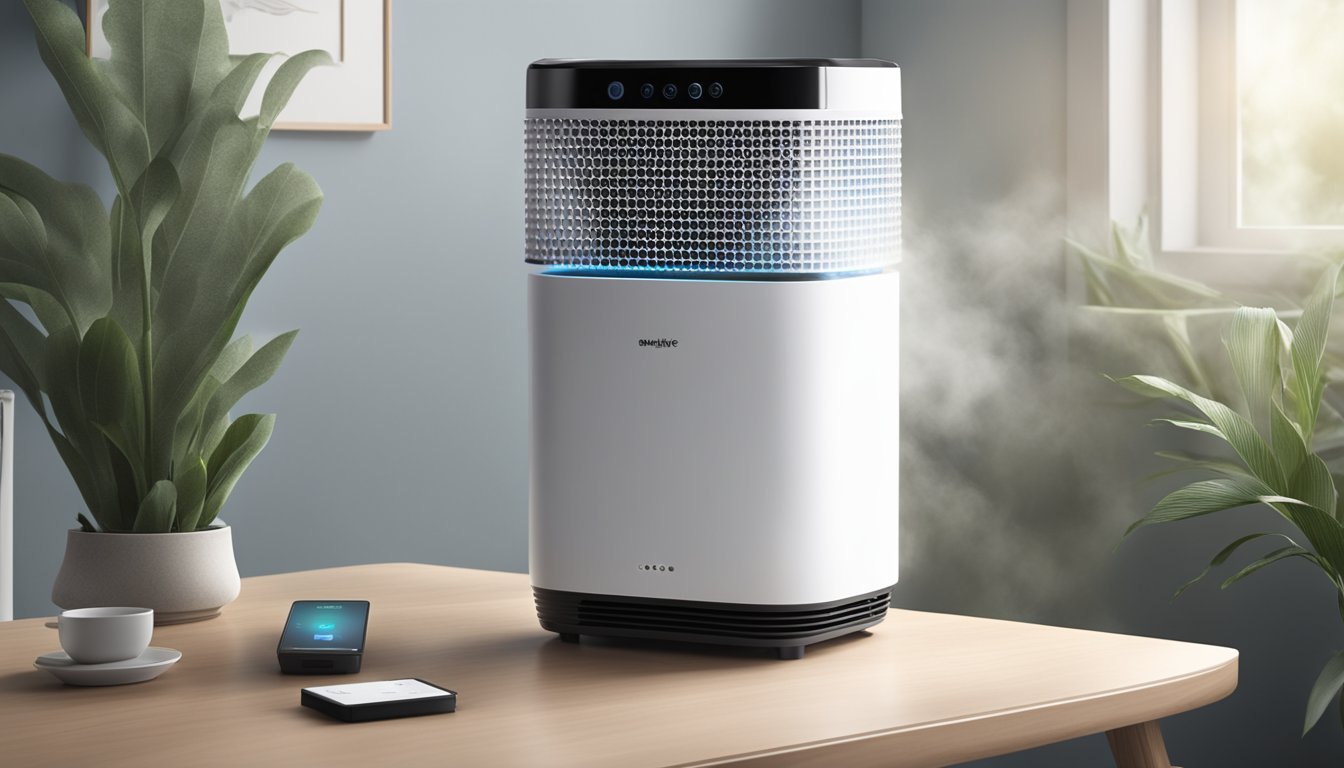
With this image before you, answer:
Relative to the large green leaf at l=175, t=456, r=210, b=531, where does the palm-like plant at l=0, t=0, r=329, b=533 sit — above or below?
above

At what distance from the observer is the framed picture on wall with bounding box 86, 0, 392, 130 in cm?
223

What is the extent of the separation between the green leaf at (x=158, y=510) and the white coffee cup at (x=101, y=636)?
236mm

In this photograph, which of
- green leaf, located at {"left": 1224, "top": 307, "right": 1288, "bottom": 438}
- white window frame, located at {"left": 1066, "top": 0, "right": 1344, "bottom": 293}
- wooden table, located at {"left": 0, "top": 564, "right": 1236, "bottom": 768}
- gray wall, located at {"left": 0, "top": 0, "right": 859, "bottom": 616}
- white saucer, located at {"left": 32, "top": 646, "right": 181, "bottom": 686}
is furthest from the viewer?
white window frame, located at {"left": 1066, "top": 0, "right": 1344, "bottom": 293}

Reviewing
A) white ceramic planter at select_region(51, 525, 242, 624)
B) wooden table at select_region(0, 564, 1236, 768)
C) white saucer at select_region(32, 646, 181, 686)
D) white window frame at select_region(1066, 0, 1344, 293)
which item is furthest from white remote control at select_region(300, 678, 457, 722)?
white window frame at select_region(1066, 0, 1344, 293)

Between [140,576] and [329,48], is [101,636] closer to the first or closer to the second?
[140,576]

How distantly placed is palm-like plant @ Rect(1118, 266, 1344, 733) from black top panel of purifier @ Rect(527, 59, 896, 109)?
906 mm

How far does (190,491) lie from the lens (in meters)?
1.52

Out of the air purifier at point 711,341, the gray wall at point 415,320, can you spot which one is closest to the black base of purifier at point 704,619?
the air purifier at point 711,341

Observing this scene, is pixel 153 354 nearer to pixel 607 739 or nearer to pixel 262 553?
pixel 607 739

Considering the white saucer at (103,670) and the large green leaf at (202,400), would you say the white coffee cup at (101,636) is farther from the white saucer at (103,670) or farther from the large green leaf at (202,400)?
the large green leaf at (202,400)

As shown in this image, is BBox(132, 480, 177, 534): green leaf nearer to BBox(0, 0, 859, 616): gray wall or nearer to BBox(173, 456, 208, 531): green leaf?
BBox(173, 456, 208, 531): green leaf

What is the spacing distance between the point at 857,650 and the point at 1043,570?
56.8 inches

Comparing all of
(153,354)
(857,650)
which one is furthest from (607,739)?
(153,354)

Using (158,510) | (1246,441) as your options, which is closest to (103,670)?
(158,510)
